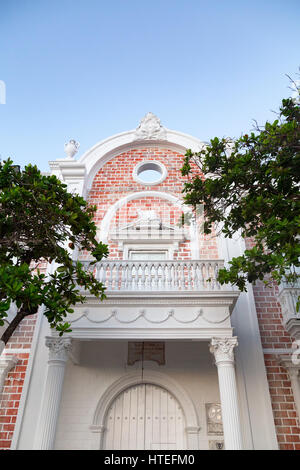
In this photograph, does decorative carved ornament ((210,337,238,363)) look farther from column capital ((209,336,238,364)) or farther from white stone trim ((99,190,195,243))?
white stone trim ((99,190,195,243))

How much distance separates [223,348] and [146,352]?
2473mm

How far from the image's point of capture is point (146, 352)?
8.40 meters

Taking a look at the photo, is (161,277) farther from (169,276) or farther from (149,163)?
(149,163)

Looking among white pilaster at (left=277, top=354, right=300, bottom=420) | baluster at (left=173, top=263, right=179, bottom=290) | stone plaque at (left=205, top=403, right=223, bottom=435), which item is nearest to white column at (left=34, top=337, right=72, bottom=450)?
baluster at (left=173, top=263, right=179, bottom=290)

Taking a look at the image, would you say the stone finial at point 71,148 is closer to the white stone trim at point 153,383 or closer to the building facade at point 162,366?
the building facade at point 162,366

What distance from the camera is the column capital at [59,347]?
21.9ft

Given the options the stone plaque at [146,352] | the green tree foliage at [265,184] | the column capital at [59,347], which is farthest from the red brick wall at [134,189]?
the green tree foliage at [265,184]

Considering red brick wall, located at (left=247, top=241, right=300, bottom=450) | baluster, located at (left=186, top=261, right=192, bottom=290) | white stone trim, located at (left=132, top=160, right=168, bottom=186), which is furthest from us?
white stone trim, located at (left=132, top=160, right=168, bottom=186)

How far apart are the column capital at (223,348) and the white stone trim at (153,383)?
1.93 meters

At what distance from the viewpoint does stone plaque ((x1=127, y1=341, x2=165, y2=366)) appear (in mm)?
8312

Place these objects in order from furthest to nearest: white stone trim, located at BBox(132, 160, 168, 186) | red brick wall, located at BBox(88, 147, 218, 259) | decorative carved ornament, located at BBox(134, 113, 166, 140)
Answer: decorative carved ornament, located at BBox(134, 113, 166, 140) → white stone trim, located at BBox(132, 160, 168, 186) → red brick wall, located at BBox(88, 147, 218, 259)

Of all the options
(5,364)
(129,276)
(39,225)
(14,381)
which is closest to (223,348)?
(129,276)

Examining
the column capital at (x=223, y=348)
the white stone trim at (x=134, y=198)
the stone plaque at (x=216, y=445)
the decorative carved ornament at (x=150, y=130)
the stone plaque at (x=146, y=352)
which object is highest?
the decorative carved ornament at (x=150, y=130)
